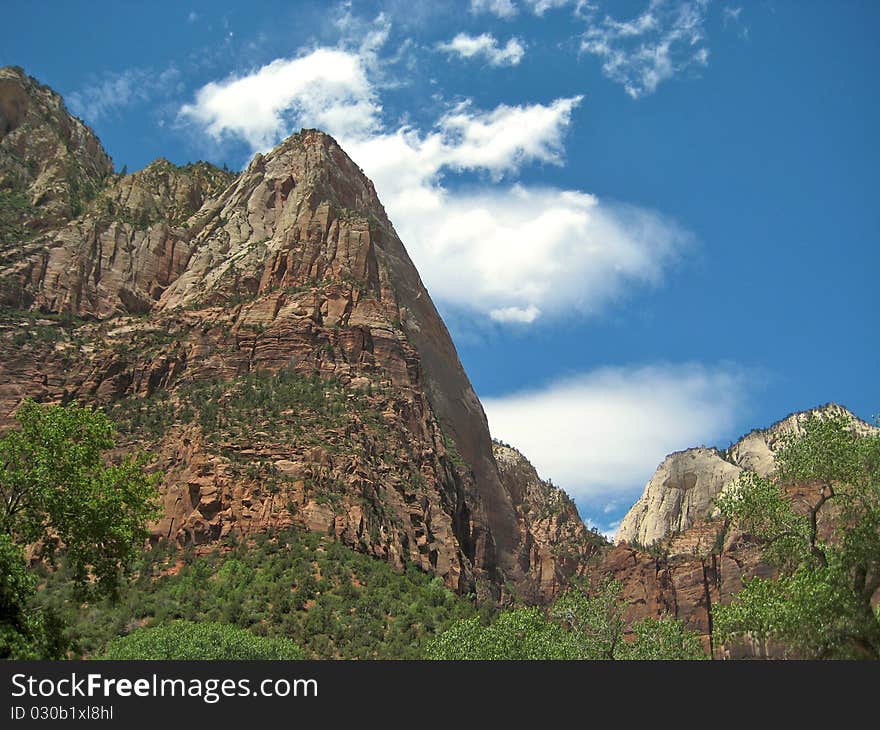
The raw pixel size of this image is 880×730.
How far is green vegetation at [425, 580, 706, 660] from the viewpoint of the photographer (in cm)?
4062

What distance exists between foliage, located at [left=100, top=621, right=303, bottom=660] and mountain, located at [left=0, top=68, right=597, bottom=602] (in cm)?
1582

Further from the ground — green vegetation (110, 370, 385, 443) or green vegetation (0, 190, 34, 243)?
green vegetation (0, 190, 34, 243)

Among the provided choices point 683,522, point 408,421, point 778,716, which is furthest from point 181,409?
point 683,522

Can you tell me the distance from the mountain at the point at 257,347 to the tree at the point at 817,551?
40242 mm

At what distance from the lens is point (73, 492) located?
27922 millimetres

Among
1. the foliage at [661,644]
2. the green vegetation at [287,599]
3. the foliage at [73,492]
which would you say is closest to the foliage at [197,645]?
the green vegetation at [287,599]

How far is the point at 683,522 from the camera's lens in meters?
186

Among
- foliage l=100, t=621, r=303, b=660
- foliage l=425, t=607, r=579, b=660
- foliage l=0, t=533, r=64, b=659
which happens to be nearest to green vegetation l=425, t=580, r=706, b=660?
foliage l=425, t=607, r=579, b=660

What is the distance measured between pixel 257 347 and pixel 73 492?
5957cm

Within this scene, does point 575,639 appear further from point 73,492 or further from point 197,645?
point 73,492

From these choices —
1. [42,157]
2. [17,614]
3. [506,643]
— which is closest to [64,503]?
[17,614]

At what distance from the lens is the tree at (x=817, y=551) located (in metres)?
26.7

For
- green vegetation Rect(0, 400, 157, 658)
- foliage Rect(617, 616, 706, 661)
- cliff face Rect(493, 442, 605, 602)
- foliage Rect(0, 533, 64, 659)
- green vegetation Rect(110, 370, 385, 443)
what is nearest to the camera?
foliage Rect(0, 533, 64, 659)

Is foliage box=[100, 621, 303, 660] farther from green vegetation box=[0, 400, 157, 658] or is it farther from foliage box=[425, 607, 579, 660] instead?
green vegetation box=[0, 400, 157, 658]
